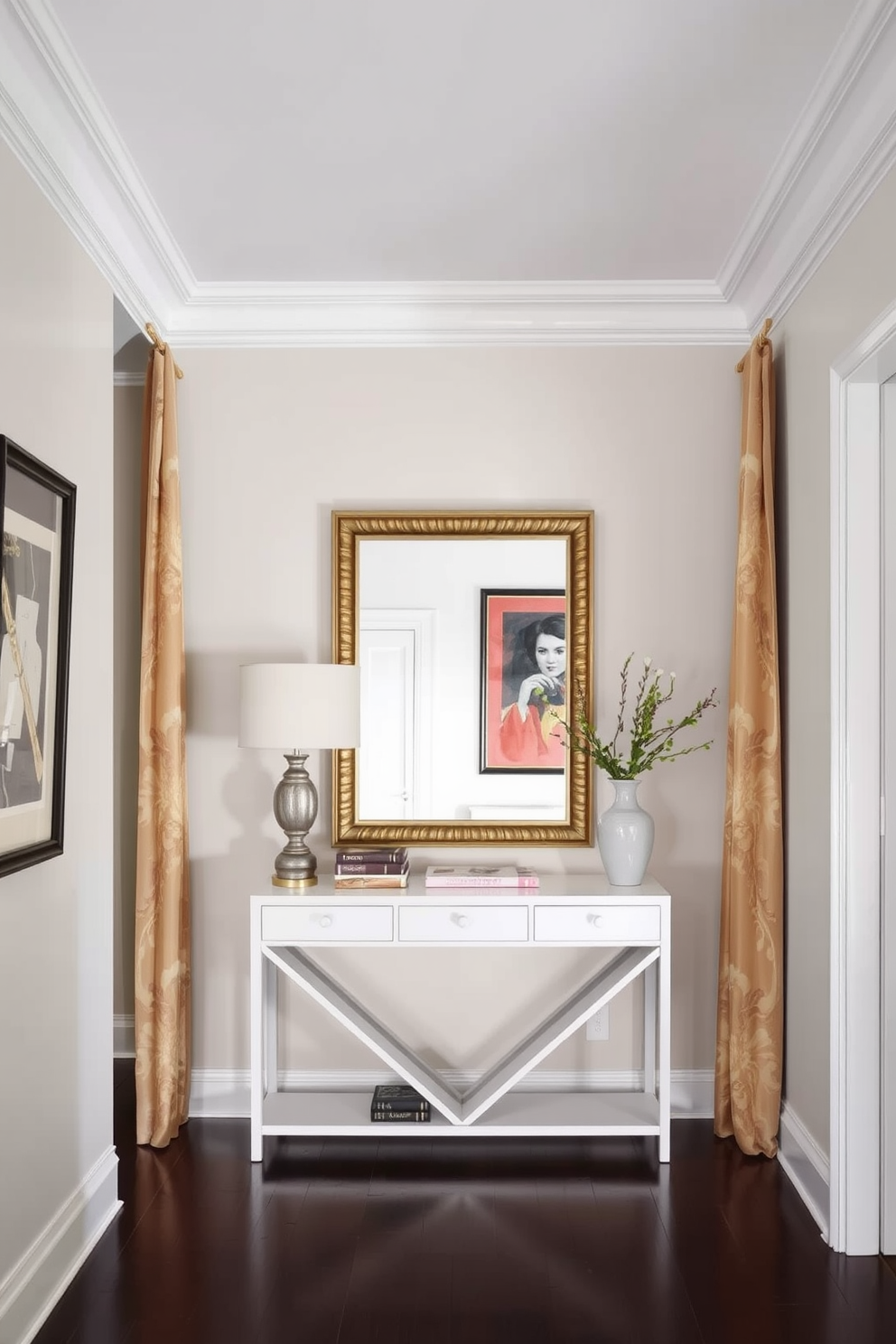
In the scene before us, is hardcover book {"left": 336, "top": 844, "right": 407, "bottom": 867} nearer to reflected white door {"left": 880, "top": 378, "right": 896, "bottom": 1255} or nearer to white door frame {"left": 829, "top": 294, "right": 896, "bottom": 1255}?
white door frame {"left": 829, "top": 294, "right": 896, "bottom": 1255}

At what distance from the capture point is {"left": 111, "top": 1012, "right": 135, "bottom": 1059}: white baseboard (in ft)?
12.2

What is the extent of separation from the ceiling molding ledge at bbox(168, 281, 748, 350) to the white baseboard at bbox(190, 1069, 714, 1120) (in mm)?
2511

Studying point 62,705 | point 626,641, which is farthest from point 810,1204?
point 62,705

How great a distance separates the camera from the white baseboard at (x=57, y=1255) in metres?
2.09

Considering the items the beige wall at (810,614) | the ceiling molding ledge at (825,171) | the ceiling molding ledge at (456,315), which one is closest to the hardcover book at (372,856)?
the beige wall at (810,614)

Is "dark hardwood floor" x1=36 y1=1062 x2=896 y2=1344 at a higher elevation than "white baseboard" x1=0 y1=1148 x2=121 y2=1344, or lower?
lower

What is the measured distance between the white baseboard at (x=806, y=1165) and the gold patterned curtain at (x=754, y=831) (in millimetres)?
38

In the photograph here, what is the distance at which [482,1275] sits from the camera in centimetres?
239

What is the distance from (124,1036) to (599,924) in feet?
6.40

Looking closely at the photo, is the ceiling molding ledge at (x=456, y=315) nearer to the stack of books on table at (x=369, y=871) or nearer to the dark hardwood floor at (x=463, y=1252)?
the stack of books on table at (x=369, y=871)

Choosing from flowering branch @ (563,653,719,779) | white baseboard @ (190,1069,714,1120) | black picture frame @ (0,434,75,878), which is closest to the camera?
black picture frame @ (0,434,75,878)

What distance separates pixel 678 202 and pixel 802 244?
37cm

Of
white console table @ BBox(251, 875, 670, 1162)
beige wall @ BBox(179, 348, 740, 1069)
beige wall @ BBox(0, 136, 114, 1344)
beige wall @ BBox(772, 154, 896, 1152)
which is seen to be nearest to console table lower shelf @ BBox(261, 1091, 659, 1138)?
white console table @ BBox(251, 875, 670, 1162)

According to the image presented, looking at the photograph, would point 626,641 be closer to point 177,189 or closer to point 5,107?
point 177,189
